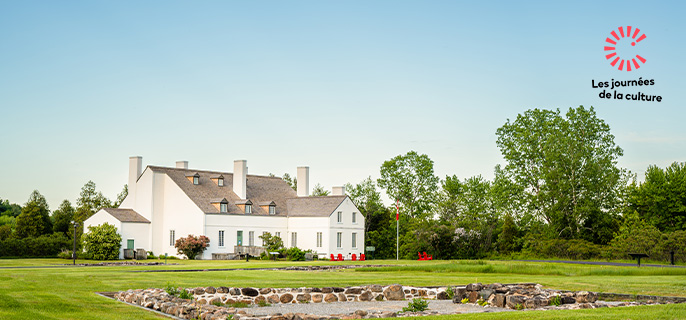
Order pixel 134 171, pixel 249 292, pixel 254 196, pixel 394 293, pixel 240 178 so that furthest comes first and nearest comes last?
pixel 254 196
pixel 240 178
pixel 134 171
pixel 394 293
pixel 249 292

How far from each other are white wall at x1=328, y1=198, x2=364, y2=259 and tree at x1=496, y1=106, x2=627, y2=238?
1505 cm

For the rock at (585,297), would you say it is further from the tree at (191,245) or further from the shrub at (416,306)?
the tree at (191,245)

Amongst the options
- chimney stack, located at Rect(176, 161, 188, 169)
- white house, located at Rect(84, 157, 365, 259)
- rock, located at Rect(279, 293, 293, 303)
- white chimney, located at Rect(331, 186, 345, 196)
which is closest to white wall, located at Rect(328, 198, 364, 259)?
white house, located at Rect(84, 157, 365, 259)

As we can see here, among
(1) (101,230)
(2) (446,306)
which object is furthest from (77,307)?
(1) (101,230)

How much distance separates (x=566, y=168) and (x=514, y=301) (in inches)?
1827

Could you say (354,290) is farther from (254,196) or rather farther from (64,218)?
(64,218)

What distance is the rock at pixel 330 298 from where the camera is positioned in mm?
21119

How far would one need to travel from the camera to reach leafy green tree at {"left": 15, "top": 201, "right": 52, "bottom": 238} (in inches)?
2736

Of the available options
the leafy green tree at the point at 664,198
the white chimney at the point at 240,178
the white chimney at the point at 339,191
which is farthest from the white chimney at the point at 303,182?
the leafy green tree at the point at 664,198

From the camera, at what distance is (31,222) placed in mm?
70000

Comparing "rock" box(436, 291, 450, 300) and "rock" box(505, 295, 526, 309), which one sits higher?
"rock" box(505, 295, 526, 309)

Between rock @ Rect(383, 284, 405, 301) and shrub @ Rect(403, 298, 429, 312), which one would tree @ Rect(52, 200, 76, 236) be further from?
shrub @ Rect(403, 298, 429, 312)

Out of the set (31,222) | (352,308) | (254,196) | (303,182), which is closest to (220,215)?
(254,196)

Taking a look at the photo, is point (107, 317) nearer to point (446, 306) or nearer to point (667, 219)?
point (446, 306)
